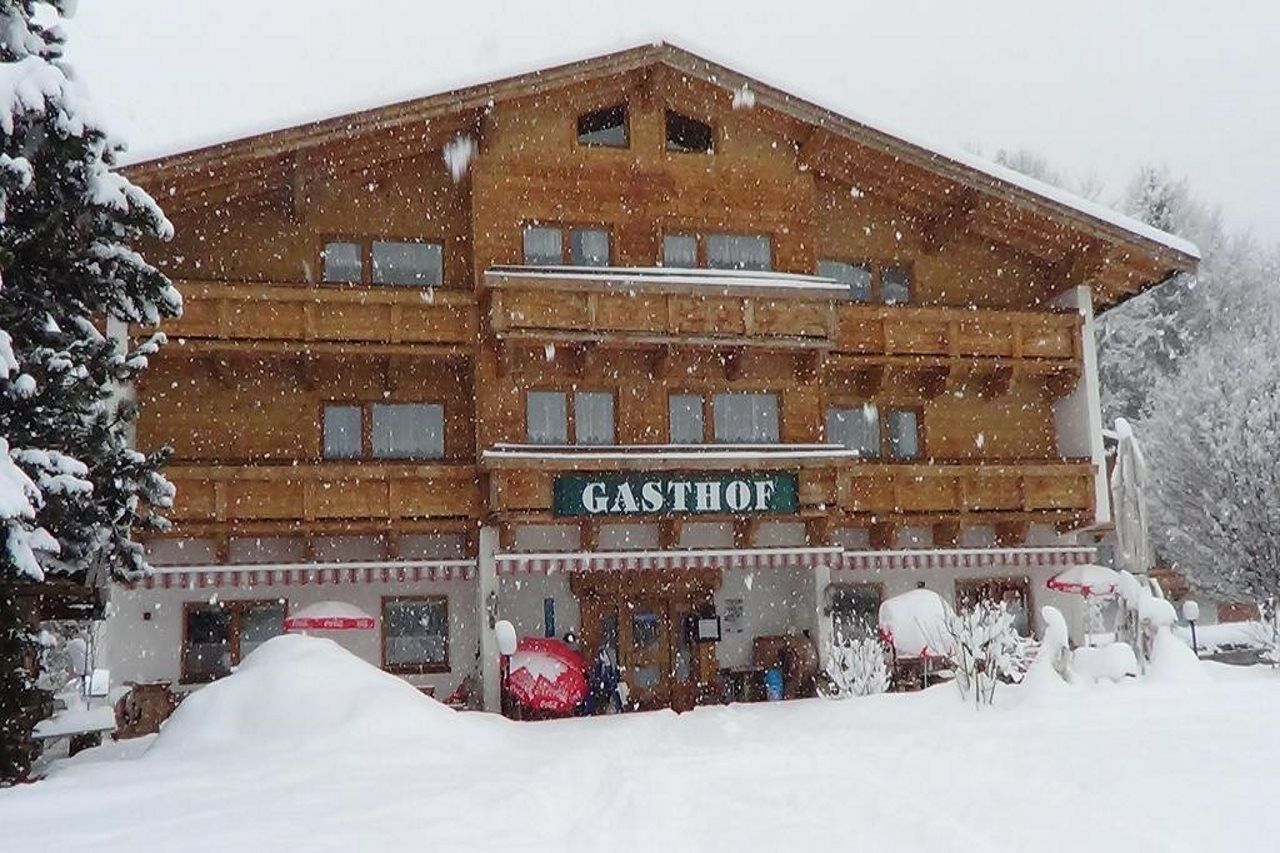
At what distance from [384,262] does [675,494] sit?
683cm

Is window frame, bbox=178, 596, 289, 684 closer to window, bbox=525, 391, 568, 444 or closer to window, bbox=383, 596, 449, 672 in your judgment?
window, bbox=383, 596, 449, 672

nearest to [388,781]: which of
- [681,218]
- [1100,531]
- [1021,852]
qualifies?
[1021,852]

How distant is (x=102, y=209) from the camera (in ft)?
40.2

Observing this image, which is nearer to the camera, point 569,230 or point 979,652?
point 979,652

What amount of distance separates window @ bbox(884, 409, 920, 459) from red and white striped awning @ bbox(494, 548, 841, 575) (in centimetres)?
301

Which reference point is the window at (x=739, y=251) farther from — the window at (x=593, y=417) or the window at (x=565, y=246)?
the window at (x=593, y=417)

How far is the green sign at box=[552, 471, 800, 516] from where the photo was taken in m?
19.7

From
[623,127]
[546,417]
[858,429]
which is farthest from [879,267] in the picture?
[546,417]

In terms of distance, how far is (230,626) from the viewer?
64.9ft

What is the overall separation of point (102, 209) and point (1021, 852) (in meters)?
10.8

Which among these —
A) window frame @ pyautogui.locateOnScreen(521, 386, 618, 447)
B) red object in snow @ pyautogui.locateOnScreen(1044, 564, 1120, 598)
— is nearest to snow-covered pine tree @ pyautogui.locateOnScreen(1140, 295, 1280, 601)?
red object in snow @ pyautogui.locateOnScreen(1044, 564, 1120, 598)

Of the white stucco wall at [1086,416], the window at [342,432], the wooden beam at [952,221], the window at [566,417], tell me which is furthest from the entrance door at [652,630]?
the wooden beam at [952,221]

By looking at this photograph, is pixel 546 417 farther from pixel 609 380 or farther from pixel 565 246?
pixel 565 246

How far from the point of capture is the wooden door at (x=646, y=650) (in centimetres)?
2098
